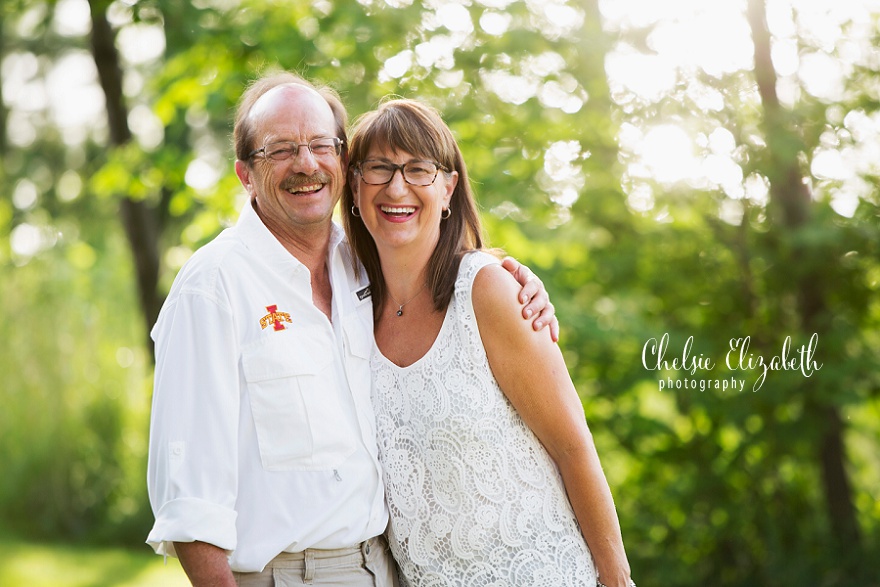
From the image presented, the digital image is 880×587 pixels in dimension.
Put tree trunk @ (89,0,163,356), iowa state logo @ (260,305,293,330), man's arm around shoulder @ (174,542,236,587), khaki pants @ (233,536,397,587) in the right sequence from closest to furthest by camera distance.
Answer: man's arm around shoulder @ (174,542,236,587) → khaki pants @ (233,536,397,587) → iowa state logo @ (260,305,293,330) → tree trunk @ (89,0,163,356)

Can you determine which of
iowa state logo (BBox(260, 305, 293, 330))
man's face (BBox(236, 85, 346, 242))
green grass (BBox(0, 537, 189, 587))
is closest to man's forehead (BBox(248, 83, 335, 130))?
man's face (BBox(236, 85, 346, 242))

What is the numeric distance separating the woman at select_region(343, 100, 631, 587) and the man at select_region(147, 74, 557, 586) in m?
0.10

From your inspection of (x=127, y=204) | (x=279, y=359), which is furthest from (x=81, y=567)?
(x=279, y=359)

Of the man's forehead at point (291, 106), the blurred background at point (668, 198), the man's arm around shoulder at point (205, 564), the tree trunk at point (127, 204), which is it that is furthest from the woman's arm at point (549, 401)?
the tree trunk at point (127, 204)

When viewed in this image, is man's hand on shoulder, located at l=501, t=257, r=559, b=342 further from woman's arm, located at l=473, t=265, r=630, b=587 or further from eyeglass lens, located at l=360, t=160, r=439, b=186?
eyeglass lens, located at l=360, t=160, r=439, b=186

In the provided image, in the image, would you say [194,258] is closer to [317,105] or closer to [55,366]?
[317,105]

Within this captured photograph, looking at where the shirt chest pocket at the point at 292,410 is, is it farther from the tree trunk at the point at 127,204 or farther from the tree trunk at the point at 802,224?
the tree trunk at the point at 127,204

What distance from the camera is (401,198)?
2.78m

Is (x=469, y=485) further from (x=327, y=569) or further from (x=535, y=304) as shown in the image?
(x=535, y=304)

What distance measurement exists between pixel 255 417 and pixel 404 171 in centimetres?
89

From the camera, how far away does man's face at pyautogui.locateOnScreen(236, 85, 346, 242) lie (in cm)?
278

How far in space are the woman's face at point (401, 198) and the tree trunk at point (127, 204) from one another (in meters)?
5.92

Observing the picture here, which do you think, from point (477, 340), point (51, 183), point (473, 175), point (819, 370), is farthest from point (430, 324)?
point (51, 183)

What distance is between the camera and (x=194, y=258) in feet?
8.50
